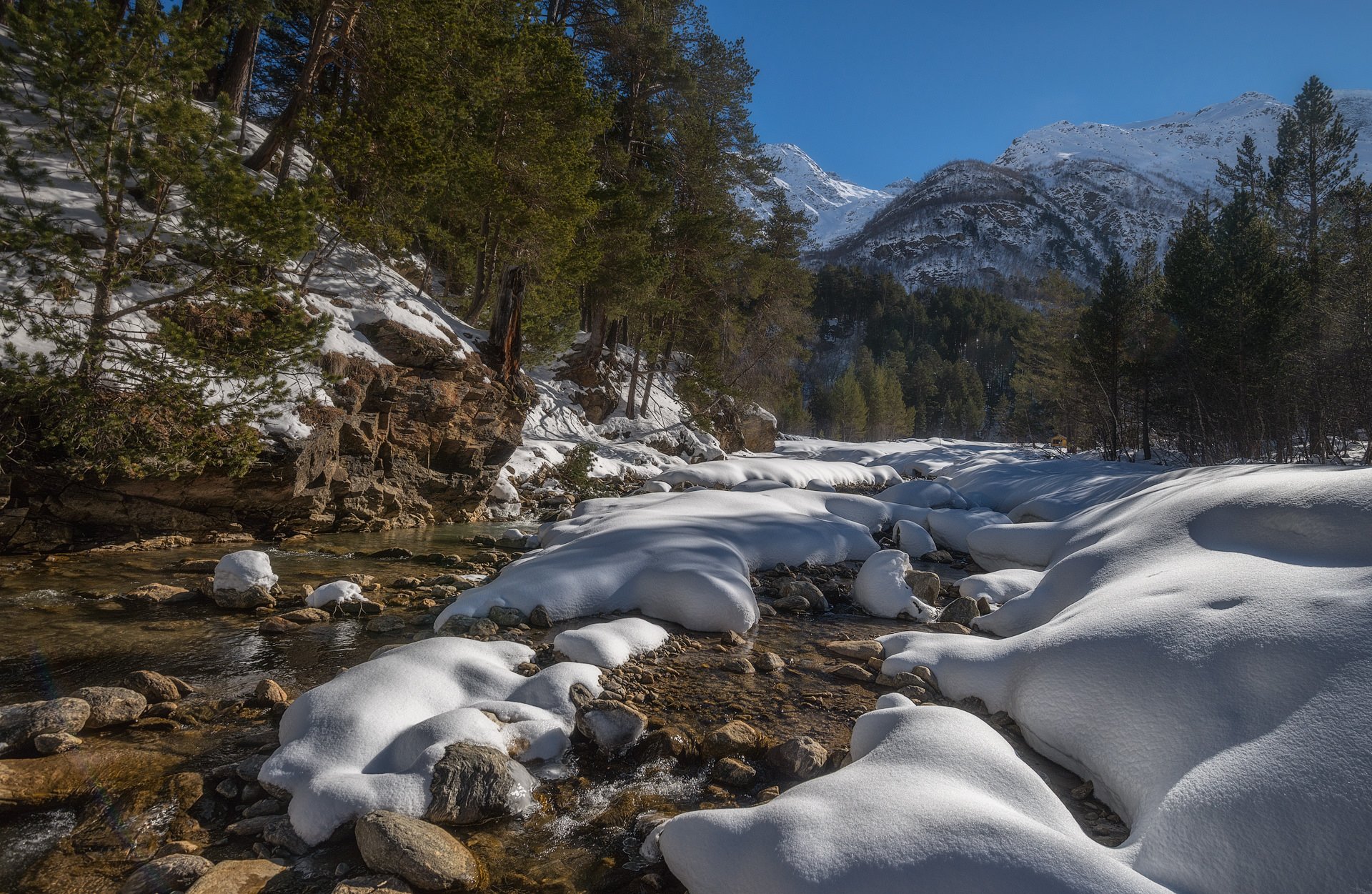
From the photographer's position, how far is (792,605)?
7.20 metres

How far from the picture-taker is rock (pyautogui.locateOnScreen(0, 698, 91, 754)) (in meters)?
3.35

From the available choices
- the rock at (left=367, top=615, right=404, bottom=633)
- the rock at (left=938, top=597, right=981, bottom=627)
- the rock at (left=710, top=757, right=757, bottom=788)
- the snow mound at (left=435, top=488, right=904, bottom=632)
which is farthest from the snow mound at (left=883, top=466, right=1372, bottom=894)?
the rock at (left=367, top=615, right=404, bottom=633)

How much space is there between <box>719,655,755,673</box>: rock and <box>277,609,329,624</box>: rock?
13.9ft

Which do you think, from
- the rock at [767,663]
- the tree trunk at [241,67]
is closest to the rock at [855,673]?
the rock at [767,663]

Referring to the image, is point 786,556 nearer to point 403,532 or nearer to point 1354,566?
point 1354,566

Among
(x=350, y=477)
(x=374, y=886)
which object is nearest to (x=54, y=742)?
(x=374, y=886)

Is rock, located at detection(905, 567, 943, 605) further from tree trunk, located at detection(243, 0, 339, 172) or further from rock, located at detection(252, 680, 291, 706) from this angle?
tree trunk, located at detection(243, 0, 339, 172)

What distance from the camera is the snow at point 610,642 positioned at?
4867mm

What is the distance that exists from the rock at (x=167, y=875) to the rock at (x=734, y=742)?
2555mm

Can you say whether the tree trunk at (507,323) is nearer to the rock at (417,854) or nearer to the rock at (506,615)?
the rock at (506,615)

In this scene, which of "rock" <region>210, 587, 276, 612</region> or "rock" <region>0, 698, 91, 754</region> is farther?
"rock" <region>210, 587, 276, 612</region>

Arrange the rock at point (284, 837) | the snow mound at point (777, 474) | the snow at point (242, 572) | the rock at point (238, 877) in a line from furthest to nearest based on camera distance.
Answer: the snow mound at point (777, 474) < the snow at point (242, 572) < the rock at point (284, 837) < the rock at point (238, 877)

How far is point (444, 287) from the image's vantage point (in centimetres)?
2130

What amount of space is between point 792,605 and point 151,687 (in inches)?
234
